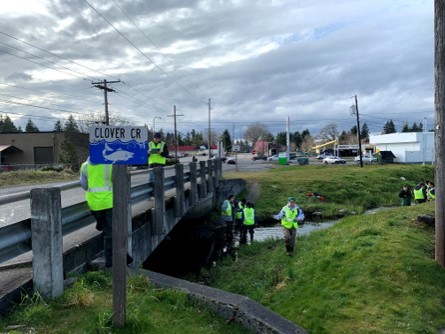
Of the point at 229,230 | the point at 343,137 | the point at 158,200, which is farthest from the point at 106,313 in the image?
the point at 343,137

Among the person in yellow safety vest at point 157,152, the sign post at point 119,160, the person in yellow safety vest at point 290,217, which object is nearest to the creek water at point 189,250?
the person in yellow safety vest at point 290,217

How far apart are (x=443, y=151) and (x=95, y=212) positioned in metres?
6.46

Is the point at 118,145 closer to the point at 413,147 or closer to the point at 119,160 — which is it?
the point at 119,160

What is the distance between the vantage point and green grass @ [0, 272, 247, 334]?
13.5ft

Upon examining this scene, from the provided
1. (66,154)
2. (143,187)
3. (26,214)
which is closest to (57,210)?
(143,187)

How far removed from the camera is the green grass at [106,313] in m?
4.11

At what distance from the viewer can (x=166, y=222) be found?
10.8 m

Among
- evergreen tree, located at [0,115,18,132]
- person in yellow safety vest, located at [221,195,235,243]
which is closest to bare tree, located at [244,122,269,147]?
evergreen tree, located at [0,115,18,132]

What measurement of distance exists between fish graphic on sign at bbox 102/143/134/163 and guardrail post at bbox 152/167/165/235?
17.3 feet

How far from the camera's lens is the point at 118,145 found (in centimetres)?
412

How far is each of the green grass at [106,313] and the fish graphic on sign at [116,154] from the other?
1504 mm

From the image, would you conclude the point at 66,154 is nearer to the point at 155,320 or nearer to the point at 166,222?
the point at 166,222

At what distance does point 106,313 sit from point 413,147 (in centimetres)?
7456

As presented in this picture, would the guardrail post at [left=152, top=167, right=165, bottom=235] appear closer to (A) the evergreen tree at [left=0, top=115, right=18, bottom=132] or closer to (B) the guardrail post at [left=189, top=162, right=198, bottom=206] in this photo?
(B) the guardrail post at [left=189, top=162, right=198, bottom=206]
